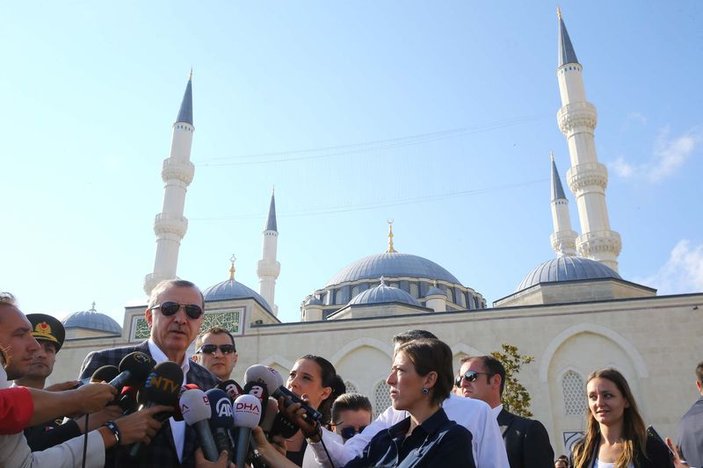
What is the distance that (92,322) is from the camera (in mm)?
20391

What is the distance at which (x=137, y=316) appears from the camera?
17391mm

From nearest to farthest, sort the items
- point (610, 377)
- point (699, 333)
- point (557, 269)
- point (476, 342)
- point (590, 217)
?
1. point (610, 377)
2. point (699, 333)
3. point (476, 342)
4. point (557, 269)
5. point (590, 217)

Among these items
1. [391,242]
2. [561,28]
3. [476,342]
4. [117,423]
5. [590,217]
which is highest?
[561,28]

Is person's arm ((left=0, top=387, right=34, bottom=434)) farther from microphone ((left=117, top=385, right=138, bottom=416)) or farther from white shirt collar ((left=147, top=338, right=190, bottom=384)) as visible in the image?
white shirt collar ((left=147, top=338, right=190, bottom=384))

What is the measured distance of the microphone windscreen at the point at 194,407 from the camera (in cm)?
183

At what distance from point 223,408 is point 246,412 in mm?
74

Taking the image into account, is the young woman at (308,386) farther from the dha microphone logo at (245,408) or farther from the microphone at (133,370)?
the microphone at (133,370)

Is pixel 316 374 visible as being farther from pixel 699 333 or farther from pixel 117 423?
pixel 699 333

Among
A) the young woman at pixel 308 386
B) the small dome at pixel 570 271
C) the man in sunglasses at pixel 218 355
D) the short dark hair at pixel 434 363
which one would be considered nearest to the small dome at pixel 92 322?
the small dome at pixel 570 271

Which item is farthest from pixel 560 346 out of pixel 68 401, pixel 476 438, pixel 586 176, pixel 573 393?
pixel 68 401

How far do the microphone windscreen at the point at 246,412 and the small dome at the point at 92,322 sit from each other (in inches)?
774

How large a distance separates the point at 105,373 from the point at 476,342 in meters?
13.4

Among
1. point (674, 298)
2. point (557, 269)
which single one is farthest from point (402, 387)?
point (557, 269)

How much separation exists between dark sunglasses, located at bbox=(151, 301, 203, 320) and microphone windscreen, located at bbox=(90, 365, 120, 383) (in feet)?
1.30
